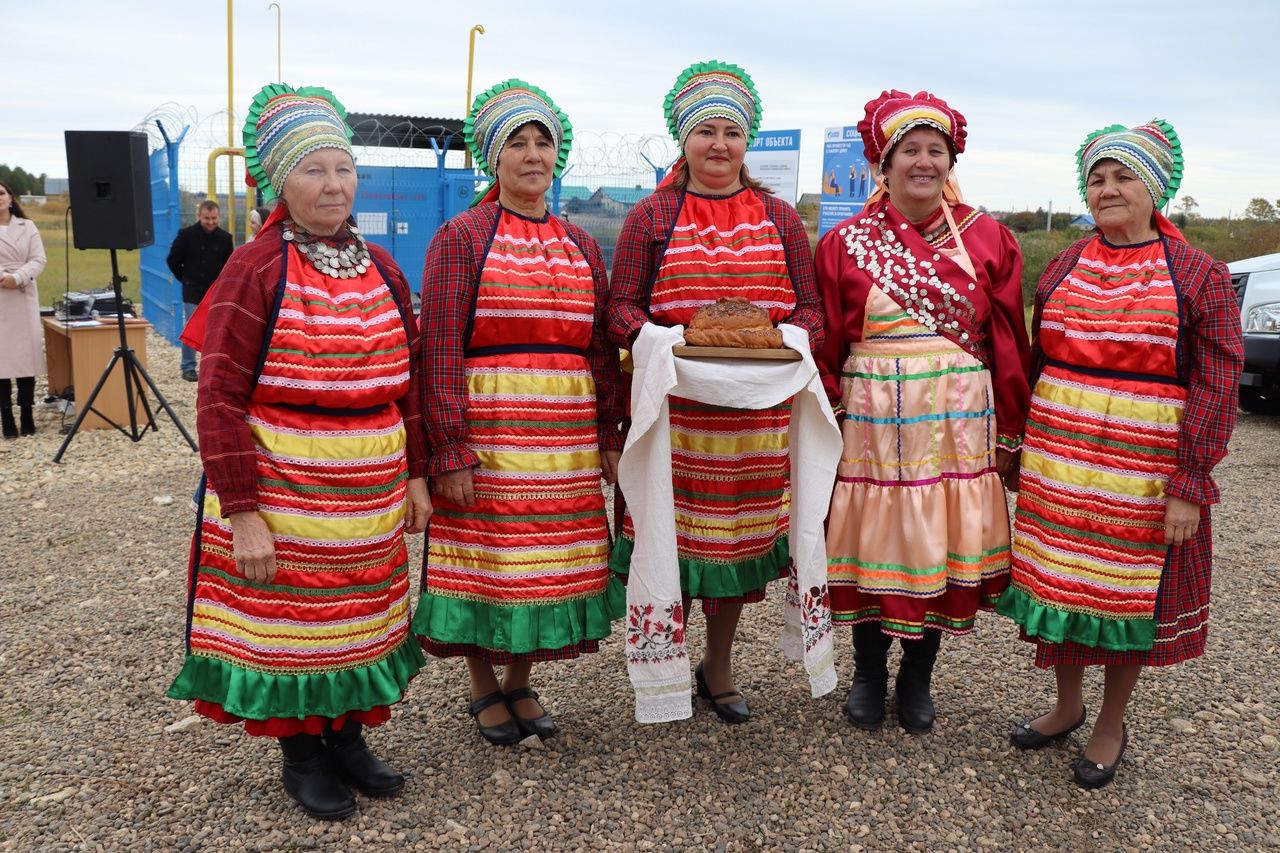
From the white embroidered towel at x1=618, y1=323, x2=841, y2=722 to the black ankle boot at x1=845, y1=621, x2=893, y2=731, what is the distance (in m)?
0.39

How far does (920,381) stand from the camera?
3152 millimetres

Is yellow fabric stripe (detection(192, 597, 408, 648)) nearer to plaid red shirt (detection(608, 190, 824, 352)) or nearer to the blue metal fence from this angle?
plaid red shirt (detection(608, 190, 824, 352))

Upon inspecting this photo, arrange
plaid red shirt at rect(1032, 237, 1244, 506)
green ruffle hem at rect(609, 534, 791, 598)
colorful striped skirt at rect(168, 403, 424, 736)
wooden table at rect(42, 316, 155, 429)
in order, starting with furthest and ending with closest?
wooden table at rect(42, 316, 155, 429), green ruffle hem at rect(609, 534, 791, 598), plaid red shirt at rect(1032, 237, 1244, 506), colorful striped skirt at rect(168, 403, 424, 736)

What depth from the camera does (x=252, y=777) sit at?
10.4 feet

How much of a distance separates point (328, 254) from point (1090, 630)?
254 cm

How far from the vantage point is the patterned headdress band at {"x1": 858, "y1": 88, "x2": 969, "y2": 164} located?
3.12 meters

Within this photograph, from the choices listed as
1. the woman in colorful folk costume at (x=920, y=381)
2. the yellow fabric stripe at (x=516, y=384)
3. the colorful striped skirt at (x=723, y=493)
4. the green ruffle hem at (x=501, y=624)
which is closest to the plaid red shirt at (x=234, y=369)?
the yellow fabric stripe at (x=516, y=384)

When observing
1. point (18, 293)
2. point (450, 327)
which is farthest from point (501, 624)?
point (18, 293)

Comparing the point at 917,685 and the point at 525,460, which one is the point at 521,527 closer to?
the point at 525,460

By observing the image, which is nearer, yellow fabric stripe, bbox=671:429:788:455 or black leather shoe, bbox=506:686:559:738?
yellow fabric stripe, bbox=671:429:788:455

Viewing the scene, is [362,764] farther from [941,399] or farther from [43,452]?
[43,452]

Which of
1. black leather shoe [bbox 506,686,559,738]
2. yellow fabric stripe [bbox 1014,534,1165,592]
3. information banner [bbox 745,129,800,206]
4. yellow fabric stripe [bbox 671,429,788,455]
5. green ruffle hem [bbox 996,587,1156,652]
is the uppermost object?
information banner [bbox 745,129,800,206]

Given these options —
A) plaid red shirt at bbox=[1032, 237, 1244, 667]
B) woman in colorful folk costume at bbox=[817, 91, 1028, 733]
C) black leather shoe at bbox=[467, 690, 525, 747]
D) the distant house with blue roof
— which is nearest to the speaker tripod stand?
black leather shoe at bbox=[467, 690, 525, 747]

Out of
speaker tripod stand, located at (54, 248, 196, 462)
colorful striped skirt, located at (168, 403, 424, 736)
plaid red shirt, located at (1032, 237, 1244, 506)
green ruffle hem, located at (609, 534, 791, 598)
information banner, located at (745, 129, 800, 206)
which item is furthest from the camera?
information banner, located at (745, 129, 800, 206)
